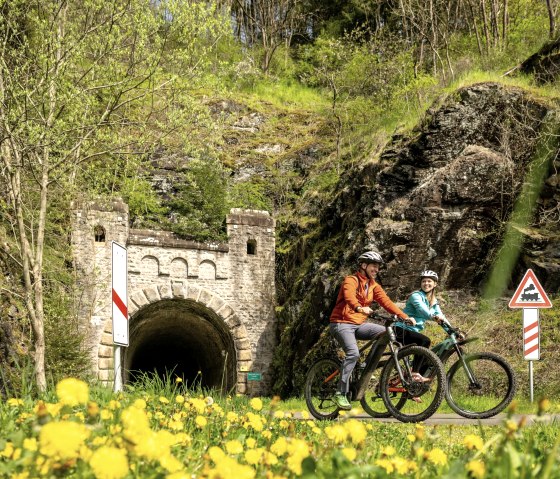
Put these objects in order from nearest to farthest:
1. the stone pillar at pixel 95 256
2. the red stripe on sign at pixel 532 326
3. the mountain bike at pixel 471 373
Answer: the mountain bike at pixel 471 373, the red stripe on sign at pixel 532 326, the stone pillar at pixel 95 256

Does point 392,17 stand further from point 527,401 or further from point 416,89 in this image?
point 527,401

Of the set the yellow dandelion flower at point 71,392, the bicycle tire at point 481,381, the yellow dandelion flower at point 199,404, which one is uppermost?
the yellow dandelion flower at point 71,392

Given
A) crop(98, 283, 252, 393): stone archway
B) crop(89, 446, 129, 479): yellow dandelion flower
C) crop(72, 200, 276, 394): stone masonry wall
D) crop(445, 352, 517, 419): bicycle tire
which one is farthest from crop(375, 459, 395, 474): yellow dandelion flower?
crop(72, 200, 276, 394): stone masonry wall

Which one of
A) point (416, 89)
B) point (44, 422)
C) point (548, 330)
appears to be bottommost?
point (548, 330)

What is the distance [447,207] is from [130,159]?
24.7 ft

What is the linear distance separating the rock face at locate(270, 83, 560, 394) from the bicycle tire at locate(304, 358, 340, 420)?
720 cm

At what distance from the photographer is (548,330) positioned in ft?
39.4

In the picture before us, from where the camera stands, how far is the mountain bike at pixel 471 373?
7.03m

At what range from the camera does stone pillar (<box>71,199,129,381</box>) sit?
1730 centimetres

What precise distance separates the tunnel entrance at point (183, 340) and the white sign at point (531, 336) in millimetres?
8611

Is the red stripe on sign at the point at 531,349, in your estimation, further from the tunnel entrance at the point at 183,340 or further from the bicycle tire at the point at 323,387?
the tunnel entrance at the point at 183,340

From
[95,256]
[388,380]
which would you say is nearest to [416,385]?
[388,380]

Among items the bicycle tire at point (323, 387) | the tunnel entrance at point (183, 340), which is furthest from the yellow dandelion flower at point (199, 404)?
the tunnel entrance at point (183, 340)

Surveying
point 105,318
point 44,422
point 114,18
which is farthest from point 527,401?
point 105,318
